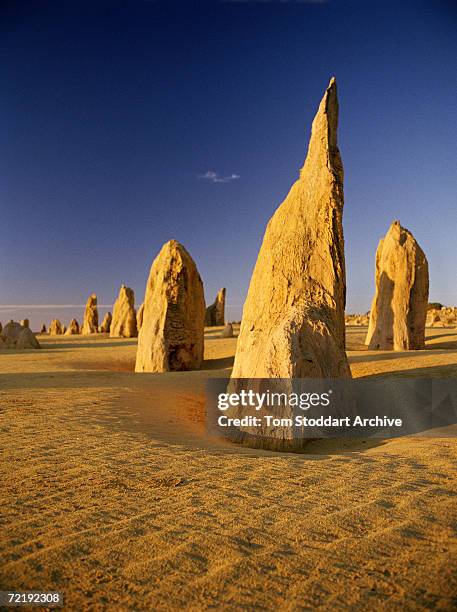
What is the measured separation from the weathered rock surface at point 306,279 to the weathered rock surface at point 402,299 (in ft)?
27.5

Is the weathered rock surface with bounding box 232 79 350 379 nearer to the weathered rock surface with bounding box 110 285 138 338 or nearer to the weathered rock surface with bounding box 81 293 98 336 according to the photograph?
the weathered rock surface with bounding box 110 285 138 338

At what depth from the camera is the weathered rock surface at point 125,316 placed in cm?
2575

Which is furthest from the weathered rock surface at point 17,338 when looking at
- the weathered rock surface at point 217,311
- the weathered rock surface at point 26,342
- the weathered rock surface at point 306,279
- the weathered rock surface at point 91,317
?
the weathered rock surface at point 306,279

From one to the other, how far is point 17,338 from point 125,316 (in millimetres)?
6641

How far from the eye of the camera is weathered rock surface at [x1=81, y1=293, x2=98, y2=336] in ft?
115

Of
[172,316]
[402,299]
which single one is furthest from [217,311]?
[172,316]

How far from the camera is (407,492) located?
285cm

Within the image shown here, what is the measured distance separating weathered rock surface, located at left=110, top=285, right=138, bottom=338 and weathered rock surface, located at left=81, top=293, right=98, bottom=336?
31.3ft

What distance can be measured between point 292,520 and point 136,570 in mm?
963

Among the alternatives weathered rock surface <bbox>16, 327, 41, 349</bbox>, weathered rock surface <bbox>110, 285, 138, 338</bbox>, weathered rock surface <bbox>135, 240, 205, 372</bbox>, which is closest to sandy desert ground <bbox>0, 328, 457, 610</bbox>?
weathered rock surface <bbox>135, 240, 205, 372</bbox>

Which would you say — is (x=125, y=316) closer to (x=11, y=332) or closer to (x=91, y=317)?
(x=11, y=332)

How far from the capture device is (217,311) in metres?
34.0

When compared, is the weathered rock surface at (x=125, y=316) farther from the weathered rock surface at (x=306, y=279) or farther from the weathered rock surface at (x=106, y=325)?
the weathered rock surface at (x=306, y=279)

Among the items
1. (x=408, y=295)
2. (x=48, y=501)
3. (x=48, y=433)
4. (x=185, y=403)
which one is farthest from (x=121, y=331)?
(x=48, y=501)
